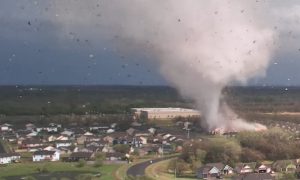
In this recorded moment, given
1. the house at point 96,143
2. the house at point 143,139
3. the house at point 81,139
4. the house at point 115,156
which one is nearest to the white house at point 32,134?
the house at point 81,139

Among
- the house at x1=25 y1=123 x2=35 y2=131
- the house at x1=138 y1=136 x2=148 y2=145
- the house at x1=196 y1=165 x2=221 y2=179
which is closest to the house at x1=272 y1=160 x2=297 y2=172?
the house at x1=196 y1=165 x2=221 y2=179

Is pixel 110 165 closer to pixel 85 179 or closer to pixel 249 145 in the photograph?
pixel 85 179

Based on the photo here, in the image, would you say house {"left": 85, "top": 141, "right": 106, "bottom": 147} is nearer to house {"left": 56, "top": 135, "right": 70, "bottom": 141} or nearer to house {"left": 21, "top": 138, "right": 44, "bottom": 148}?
house {"left": 56, "top": 135, "right": 70, "bottom": 141}

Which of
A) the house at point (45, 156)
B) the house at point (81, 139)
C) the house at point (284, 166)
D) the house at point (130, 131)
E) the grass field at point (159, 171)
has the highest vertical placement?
the house at point (130, 131)

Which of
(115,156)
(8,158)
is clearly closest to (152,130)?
(115,156)

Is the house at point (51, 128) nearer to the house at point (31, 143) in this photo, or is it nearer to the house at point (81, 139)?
the house at point (81, 139)

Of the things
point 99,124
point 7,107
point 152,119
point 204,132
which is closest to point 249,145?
point 204,132

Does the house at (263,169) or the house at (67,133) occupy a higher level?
Result: the house at (67,133)
